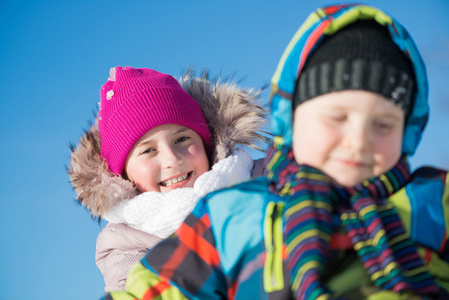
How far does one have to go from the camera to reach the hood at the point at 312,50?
55.1 inches

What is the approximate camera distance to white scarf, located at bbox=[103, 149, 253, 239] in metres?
2.32

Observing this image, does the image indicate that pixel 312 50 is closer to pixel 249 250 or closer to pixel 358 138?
pixel 358 138

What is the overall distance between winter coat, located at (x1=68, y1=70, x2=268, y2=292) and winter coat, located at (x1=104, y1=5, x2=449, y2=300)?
2.77ft

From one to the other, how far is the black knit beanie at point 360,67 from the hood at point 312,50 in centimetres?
2

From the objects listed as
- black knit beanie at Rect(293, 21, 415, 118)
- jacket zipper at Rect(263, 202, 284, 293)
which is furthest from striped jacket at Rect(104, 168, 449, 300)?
black knit beanie at Rect(293, 21, 415, 118)

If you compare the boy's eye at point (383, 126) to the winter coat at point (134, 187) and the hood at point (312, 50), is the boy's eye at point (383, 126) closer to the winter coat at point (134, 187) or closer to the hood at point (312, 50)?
the hood at point (312, 50)

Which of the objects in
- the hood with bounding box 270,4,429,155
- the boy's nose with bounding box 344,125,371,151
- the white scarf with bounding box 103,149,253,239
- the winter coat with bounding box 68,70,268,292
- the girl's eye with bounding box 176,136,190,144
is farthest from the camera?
the girl's eye with bounding box 176,136,190,144

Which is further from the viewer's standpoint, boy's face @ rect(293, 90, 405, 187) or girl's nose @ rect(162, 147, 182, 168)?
girl's nose @ rect(162, 147, 182, 168)

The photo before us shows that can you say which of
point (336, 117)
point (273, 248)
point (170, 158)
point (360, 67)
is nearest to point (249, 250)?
point (273, 248)

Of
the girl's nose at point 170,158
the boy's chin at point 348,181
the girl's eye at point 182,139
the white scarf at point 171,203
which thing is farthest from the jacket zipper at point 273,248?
the girl's eye at point 182,139

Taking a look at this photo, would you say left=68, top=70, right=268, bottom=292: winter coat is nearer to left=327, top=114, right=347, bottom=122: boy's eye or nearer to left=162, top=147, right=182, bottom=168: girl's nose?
left=162, top=147, right=182, bottom=168: girl's nose

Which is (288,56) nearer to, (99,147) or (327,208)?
(327,208)

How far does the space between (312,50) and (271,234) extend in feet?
1.70

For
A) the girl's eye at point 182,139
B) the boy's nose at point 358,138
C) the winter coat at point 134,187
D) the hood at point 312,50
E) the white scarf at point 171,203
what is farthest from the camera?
the girl's eye at point 182,139
